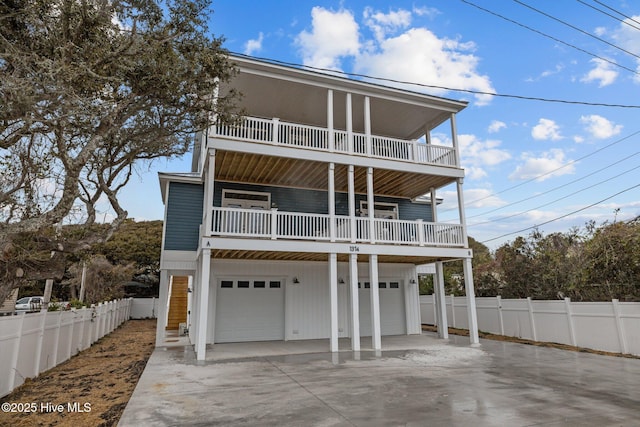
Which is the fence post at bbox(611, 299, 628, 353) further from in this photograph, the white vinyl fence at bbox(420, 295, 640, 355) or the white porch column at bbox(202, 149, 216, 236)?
the white porch column at bbox(202, 149, 216, 236)

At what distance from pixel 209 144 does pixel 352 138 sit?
4459mm

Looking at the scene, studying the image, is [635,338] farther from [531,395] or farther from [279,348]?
[279,348]

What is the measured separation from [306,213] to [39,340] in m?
7.47

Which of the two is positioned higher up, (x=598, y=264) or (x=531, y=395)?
(x=598, y=264)

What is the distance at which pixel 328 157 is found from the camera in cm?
1108

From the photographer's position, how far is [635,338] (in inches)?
360

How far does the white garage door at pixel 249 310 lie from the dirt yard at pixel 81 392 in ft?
8.51

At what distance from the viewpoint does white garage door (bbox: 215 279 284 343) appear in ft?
40.0

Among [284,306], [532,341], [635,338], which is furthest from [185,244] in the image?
[635,338]

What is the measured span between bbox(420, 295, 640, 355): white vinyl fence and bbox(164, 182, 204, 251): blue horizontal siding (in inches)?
450

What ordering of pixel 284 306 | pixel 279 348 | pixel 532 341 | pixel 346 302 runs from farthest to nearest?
pixel 346 302 → pixel 284 306 → pixel 532 341 → pixel 279 348

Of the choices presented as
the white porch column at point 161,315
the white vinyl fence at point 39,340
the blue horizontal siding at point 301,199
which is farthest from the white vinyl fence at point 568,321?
the white vinyl fence at point 39,340

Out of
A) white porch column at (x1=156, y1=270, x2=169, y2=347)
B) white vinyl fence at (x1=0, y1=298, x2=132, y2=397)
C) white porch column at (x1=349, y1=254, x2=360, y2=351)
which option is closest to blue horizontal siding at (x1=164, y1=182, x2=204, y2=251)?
white porch column at (x1=156, y1=270, x2=169, y2=347)

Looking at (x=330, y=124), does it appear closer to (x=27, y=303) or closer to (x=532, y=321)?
(x=532, y=321)
